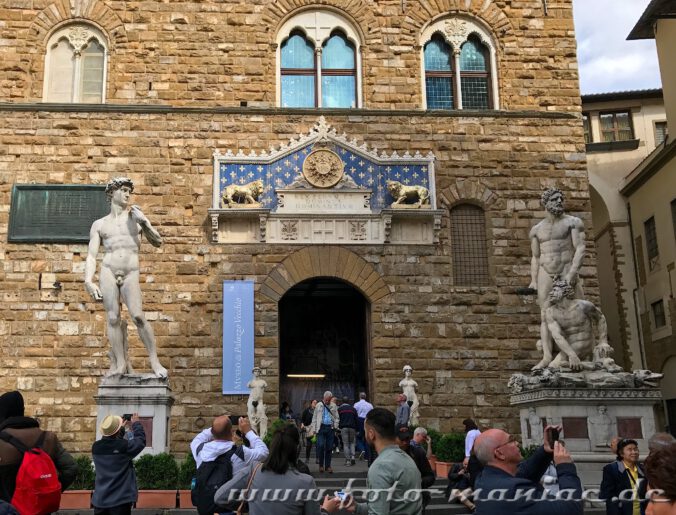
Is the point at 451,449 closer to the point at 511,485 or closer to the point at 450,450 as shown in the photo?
the point at 450,450

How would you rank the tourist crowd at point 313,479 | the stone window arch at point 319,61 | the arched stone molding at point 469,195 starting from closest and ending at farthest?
the tourist crowd at point 313,479 < the arched stone molding at point 469,195 < the stone window arch at point 319,61

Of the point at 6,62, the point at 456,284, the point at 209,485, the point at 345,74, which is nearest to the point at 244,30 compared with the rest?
the point at 345,74

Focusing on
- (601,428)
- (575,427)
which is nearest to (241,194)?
(575,427)

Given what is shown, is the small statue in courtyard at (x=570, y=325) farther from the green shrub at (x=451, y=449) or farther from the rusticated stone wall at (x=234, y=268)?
the rusticated stone wall at (x=234, y=268)

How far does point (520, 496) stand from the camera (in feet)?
12.1

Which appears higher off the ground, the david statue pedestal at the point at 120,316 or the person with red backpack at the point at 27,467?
the david statue pedestal at the point at 120,316

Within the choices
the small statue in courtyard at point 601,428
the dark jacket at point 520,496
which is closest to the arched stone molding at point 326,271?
the small statue in courtyard at point 601,428

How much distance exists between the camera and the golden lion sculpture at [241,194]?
647 inches

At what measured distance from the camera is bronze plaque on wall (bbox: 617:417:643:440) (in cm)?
1138

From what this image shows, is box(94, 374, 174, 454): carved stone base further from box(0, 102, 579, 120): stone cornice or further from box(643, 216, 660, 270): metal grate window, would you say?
box(643, 216, 660, 270): metal grate window

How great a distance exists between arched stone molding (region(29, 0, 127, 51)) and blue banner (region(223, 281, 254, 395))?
6623 mm

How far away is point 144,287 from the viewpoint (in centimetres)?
1611

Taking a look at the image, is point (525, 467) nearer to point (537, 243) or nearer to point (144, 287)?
point (537, 243)

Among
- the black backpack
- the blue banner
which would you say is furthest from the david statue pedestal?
the black backpack
